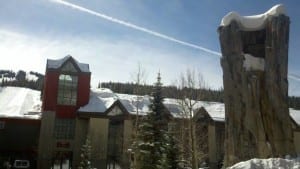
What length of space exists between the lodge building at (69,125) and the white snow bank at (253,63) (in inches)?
805

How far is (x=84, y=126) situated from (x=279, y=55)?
86.2ft

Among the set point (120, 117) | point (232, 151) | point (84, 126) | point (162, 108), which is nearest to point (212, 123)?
point (120, 117)

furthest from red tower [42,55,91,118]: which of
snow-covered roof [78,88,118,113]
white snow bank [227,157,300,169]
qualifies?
white snow bank [227,157,300,169]

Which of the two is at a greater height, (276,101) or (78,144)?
(276,101)

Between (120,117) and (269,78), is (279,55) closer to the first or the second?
(269,78)

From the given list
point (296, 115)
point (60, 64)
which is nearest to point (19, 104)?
point (60, 64)

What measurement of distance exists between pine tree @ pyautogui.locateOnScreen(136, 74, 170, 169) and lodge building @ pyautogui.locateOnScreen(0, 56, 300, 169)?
13848mm

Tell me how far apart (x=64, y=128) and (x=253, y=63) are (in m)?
26.1

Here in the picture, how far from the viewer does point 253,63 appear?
44.1 feet

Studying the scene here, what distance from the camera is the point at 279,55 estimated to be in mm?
12961

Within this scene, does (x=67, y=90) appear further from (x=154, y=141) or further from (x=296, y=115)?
(x=296, y=115)

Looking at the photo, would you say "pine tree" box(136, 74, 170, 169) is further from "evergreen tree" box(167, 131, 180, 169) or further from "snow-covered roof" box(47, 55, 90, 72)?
"snow-covered roof" box(47, 55, 90, 72)

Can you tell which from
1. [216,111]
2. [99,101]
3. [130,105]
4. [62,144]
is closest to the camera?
[62,144]

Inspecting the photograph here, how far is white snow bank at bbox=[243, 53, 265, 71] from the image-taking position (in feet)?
43.9
